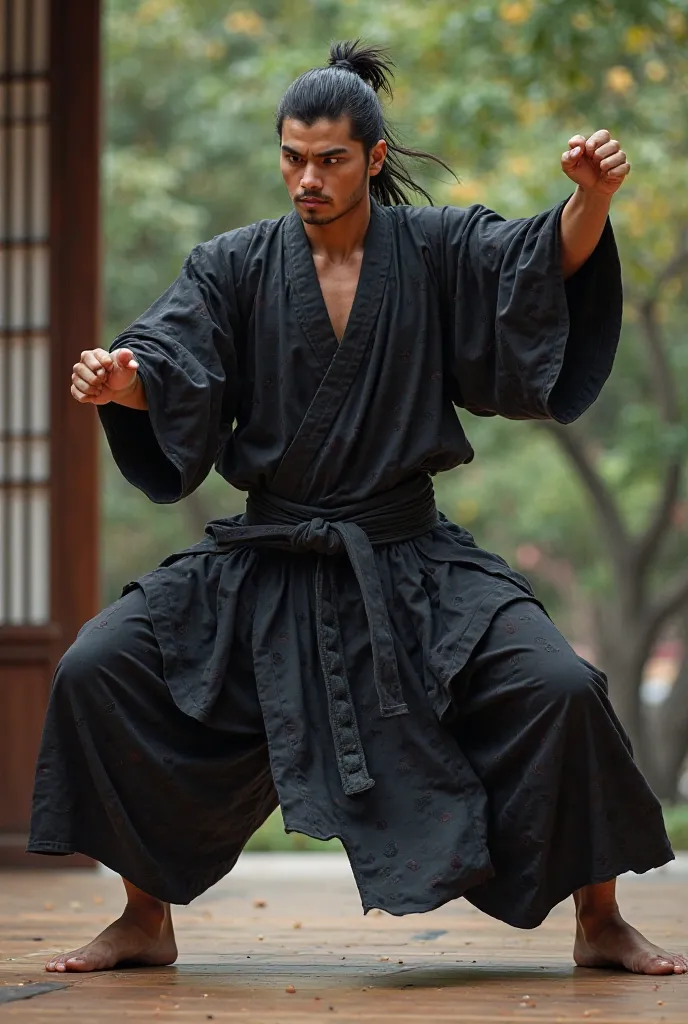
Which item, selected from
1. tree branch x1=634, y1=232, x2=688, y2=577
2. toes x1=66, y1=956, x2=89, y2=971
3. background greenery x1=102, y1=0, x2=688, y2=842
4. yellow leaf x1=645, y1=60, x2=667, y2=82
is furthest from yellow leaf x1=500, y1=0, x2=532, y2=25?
toes x1=66, y1=956, x2=89, y2=971

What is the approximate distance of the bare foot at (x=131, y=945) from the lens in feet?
7.52

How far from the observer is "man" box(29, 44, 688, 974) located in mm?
2242

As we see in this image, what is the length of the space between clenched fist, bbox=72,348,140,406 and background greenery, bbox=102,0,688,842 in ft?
10.6

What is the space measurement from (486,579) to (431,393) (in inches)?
13.2

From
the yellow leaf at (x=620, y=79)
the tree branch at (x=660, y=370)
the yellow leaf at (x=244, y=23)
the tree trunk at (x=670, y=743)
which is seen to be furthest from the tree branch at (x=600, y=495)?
the yellow leaf at (x=244, y=23)

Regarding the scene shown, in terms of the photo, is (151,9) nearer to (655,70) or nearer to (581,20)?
(655,70)

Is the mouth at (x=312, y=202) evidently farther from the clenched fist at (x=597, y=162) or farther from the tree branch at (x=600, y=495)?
the tree branch at (x=600, y=495)

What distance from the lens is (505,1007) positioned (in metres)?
1.94

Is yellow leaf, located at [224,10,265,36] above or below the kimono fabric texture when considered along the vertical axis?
above

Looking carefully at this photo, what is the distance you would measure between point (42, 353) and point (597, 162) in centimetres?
260

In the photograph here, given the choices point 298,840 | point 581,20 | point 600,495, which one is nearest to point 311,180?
point 581,20

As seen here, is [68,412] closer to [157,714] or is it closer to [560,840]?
[157,714]

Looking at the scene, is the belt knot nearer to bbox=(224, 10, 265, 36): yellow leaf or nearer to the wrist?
the wrist

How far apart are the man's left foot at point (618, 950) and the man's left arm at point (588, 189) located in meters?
1.07
